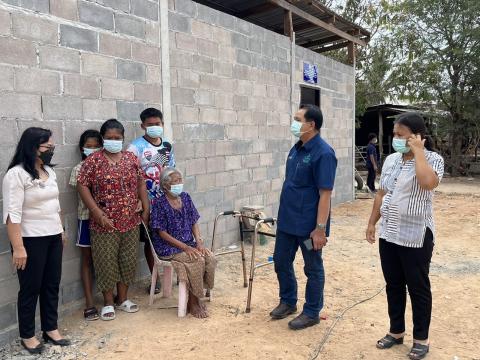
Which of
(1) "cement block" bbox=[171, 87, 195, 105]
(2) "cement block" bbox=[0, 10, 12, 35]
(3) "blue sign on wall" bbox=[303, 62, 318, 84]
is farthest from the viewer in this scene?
(3) "blue sign on wall" bbox=[303, 62, 318, 84]

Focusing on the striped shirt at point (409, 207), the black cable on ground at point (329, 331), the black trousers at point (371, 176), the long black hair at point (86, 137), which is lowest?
the black cable on ground at point (329, 331)

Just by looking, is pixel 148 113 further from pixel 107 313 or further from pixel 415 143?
pixel 415 143

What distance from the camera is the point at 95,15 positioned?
3.78m

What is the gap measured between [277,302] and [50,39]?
118 inches

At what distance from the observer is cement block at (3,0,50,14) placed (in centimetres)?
314

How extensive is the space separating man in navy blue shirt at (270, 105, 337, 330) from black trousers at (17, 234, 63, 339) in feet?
5.67

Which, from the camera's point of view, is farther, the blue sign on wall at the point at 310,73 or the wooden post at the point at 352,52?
the wooden post at the point at 352,52

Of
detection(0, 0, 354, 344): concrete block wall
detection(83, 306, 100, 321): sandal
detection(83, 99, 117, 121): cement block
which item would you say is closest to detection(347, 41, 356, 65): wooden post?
detection(0, 0, 354, 344): concrete block wall

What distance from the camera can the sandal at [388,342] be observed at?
3.11 metres

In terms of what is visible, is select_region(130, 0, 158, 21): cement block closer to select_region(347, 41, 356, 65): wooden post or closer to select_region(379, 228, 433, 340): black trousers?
select_region(379, 228, 433, 340): black trousers

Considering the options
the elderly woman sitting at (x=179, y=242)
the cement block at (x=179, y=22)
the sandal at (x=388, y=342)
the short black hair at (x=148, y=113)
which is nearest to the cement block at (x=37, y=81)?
the short black hair at (x=148, y=113)

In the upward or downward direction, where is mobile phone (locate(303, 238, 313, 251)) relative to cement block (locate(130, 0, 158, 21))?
downward

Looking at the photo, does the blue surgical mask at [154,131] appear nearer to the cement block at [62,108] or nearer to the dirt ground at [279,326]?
the cement block at [62,108]

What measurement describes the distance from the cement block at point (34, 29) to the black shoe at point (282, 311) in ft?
9.38
